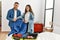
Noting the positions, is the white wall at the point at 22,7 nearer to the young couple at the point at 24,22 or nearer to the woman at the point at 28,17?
the young couple at the point at 24,22

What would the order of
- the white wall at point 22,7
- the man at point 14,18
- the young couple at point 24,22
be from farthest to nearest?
the white wall at point 22,7 → the man at point 14,18 → the young couple at point 24,22

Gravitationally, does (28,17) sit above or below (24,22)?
above

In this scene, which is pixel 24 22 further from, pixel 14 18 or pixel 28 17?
pixel 14 18

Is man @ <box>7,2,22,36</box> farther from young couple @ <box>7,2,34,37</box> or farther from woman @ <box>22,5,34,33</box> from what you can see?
woman @ <box>22,5,34,33</box>

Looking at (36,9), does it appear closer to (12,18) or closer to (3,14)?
(3,14)

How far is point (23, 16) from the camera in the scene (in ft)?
10.3

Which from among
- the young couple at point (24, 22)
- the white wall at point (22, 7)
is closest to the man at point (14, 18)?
the young couple at point (24, 22)

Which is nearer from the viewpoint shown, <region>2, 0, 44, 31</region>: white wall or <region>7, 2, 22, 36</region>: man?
<region>7, 2, 22, 36</region>: man

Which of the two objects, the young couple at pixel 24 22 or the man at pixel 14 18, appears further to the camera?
the man at pixel 14 18

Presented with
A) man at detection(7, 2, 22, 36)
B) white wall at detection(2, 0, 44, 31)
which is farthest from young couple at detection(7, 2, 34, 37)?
white wall at detection(2, 0, 44, 31)

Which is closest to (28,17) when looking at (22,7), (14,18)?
(14,18)

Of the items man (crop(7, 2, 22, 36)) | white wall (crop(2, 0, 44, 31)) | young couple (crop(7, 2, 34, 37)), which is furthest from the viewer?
white wall (crop(2, 0, 44, 31))

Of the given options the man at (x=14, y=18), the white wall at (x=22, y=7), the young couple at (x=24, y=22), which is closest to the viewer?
the young couple at (x=24, y=22)

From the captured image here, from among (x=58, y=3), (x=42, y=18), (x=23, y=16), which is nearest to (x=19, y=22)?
(x=23, y=16)
